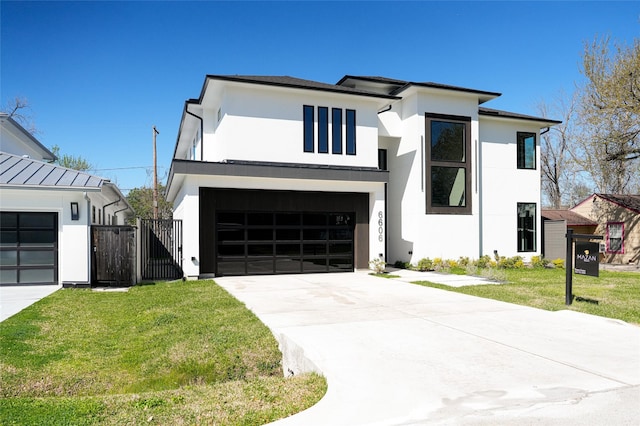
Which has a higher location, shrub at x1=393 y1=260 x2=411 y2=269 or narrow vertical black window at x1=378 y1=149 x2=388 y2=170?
narrow vertical black window at x1=378 y1=149 x2=388 y2=170

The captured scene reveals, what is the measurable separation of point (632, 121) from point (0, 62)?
2510 cm

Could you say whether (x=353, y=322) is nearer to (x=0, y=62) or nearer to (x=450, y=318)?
(x=450, y=318)

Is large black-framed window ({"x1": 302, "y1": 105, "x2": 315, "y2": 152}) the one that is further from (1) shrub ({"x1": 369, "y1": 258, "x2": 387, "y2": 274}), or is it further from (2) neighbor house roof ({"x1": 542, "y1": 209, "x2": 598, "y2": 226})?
(2) neighbor house roof ({"x1": 542, "y1": 209, "x2": 598, "y2": 226})

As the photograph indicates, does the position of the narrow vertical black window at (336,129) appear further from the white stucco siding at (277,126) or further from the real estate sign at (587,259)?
the real estate sign at (587,259)

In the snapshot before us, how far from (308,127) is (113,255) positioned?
7909 mm

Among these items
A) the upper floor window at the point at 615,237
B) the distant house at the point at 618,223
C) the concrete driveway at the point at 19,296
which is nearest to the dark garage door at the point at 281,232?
the concrete driveway at the point at 19,296

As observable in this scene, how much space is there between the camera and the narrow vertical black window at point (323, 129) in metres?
15.9

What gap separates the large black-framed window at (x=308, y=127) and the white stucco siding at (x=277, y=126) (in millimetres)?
149

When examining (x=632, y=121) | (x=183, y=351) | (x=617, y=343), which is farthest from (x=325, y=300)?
(x=632, y=121)

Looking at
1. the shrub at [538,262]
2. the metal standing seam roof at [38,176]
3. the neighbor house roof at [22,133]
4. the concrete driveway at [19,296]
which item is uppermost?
the neighbor house roof at [22,133]

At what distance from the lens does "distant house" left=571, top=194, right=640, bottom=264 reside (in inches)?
914

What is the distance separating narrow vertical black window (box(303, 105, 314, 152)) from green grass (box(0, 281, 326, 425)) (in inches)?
287

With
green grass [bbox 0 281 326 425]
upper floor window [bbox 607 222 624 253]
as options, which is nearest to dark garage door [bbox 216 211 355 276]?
green grass [bbox 0 281 326 425]

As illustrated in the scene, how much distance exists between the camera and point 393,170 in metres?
19.3
